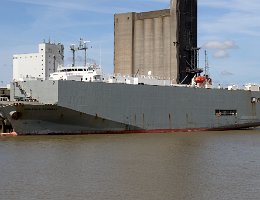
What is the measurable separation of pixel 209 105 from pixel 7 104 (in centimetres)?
1722

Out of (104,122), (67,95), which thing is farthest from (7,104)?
(104,122)

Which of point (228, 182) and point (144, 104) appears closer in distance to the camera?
point (228, 182)

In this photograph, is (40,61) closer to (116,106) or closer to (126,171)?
(116,106)

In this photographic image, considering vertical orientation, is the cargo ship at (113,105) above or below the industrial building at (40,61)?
below

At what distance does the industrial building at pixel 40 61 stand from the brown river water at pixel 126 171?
17.9 m

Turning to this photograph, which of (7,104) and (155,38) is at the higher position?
(155,38)

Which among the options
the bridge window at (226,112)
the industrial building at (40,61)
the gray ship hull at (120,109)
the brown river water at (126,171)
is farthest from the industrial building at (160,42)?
the brown river water at (126,171)

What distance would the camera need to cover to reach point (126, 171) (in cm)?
1466

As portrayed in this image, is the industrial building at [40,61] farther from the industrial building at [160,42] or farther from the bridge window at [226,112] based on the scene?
the bridge window at [226,112]

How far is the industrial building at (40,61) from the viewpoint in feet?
131

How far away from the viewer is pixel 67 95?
26.8 meters

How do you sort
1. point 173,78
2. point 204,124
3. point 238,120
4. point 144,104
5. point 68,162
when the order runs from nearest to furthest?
1. point 68,162
2. point 144,104
3. point 204,124
4. point 238,120
5. point 173,78

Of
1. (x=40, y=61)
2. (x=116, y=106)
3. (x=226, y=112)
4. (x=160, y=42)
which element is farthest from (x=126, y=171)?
(x=160, y=42)

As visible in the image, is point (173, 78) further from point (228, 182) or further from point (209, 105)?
point (228, 182)
